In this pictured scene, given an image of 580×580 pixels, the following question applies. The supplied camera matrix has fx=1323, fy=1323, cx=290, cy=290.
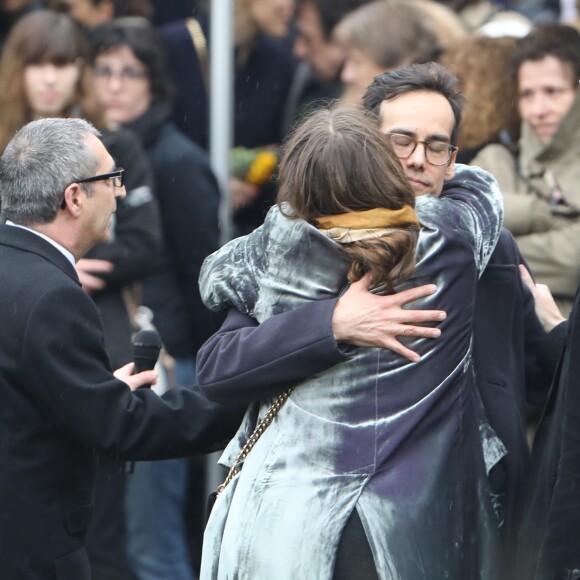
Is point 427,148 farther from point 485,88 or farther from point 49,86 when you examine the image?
point 49,86

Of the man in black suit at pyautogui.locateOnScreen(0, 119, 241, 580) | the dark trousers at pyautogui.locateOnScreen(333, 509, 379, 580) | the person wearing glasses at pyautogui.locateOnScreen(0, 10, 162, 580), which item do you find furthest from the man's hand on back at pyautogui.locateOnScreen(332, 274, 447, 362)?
the person wearing glasses at pyautogui.locateOnScreen(0, 10, 162, 580)

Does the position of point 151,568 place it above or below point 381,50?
below

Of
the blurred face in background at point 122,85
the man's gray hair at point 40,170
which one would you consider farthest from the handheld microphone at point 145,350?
the blurred face in background at point 122,85

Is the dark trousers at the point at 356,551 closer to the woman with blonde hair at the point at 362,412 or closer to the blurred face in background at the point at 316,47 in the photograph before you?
the woman with blonde hair at the point at 362,412

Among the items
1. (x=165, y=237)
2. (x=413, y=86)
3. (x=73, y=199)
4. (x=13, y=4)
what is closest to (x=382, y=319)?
(x=413, y=86)

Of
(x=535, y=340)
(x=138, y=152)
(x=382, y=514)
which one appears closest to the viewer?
(x=382, y=514)

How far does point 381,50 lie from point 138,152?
40.2 inches

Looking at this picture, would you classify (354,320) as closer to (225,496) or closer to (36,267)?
(225,496)

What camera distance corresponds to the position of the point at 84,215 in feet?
11.2

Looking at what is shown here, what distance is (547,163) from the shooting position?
4477 millimetres

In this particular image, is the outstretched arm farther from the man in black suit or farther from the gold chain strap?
the man in black suit

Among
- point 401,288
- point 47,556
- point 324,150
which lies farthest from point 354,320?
point 47,556

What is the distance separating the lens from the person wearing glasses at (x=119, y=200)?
485cm

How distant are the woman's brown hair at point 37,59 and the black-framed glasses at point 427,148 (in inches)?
85.9
